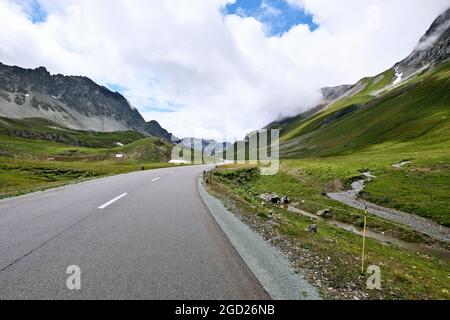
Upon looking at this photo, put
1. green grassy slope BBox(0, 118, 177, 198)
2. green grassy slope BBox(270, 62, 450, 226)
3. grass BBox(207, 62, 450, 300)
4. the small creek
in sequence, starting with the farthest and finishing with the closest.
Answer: green grassy slope BBox(0, 118, 177, 198) → green grassy slope BBox(270, 62, 450, 226) → the small creek → grass BBox(207, 62, 450, 300)

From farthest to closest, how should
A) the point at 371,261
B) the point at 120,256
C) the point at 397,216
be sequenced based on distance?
the point at 397,216 → the point at 371,261 → the point at 120,256

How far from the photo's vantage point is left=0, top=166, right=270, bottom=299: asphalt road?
18.3 feet

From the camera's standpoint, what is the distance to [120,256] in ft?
24.1

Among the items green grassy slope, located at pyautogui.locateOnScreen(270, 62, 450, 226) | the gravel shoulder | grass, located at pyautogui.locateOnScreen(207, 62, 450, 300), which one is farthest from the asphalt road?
green grassy slope, located at pyautogui.locateOnScreen(270, 62, 450, 226)

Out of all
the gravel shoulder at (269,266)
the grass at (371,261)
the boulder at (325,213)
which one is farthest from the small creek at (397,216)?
the gravel shoulder at (269,266)

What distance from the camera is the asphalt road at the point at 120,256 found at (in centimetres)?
558

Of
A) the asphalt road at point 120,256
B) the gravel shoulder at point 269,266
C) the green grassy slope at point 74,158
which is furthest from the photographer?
the green grassy slope at point 74,158

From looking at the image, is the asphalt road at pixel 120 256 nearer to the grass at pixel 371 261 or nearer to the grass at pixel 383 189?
the grass at pixel 371 261

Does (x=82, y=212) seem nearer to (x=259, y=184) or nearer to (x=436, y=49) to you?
(x=259, y=184)

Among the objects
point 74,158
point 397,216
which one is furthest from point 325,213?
point 74,158

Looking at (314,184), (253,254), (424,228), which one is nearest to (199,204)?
(253,254)

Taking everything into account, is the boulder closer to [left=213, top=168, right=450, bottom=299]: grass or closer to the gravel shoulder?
[left=213, top=168, right=450, bottom=299]: grass

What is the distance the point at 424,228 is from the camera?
2278 cm

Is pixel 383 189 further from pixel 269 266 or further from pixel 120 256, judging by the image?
Answer: pixel 120 256
